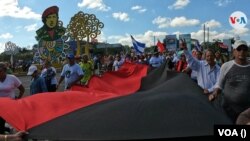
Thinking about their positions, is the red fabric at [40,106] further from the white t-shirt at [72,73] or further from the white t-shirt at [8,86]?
the white t-shirt at [72,73]

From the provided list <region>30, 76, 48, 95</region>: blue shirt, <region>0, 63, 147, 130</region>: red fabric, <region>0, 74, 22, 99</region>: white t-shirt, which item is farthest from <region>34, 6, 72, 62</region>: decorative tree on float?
<region>0, 63, 147, 130</region>: red fabric

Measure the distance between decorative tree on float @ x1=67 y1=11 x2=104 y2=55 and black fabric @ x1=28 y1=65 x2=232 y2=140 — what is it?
3009 cm

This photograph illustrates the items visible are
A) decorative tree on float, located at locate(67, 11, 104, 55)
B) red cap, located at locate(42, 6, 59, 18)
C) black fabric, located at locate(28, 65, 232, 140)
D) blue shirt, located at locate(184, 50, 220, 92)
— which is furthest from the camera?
decorative tree on float, located at locate(67, 11, 104, 55)

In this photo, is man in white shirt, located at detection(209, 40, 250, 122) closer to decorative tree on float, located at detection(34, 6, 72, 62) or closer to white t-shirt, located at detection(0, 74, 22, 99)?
white t-shirt, located at detection(0, 74, 22, 99)

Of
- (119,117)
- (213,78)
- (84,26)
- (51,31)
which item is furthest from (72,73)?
(84,26)

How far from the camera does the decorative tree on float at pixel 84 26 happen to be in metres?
35.2

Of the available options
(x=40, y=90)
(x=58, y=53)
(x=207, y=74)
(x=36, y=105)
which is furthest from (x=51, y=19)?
(x=36, y=105)

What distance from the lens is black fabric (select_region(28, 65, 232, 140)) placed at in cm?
476

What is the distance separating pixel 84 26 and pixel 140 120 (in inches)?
1212

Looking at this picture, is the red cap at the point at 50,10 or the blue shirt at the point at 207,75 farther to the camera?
the red cap at the point at 50,10

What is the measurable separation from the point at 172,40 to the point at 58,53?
45093mm

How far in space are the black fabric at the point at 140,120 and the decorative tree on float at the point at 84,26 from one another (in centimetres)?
3009

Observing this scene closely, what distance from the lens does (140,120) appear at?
494 cm

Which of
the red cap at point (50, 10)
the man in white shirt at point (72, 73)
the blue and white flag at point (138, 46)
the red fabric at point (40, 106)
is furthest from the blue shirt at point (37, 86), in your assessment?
the red cap at point (50, 10)
